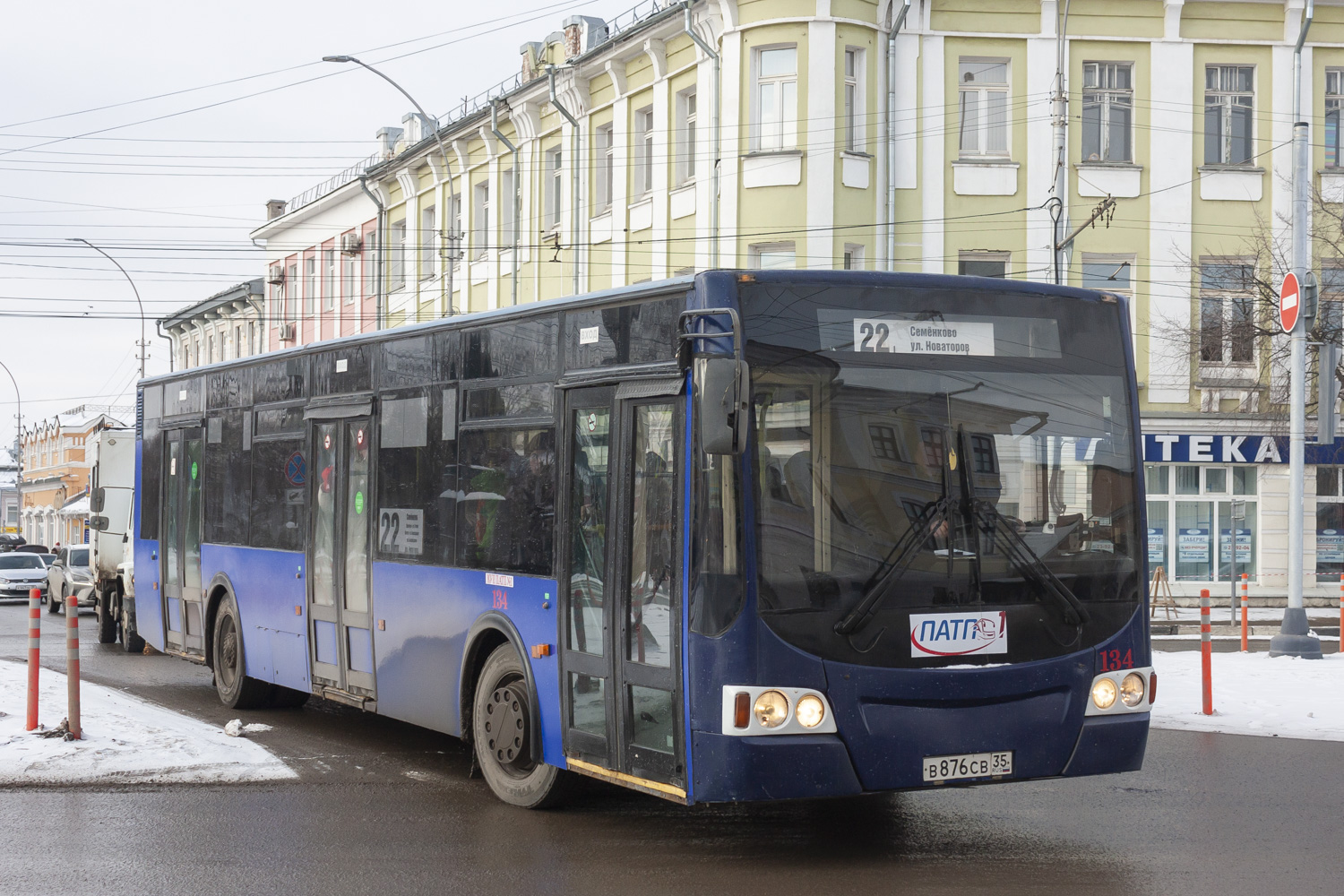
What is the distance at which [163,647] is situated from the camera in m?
16.2

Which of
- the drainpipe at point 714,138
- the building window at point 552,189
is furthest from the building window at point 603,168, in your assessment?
the drainpipe at point 714,138

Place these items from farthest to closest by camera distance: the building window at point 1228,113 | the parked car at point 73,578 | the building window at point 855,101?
the building window at point 1228,113, the building window at point 855,101, the parked car at point 73,578

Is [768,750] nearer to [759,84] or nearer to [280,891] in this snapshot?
[280,891]

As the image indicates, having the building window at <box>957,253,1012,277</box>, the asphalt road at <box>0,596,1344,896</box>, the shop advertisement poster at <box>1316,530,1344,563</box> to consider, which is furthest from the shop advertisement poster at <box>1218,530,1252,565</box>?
the asphalt road at <box>0,596,1344,896</box>

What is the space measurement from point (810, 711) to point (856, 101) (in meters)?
23.4

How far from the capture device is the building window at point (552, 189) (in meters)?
36.2

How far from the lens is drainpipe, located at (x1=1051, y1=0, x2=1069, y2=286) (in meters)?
29.5

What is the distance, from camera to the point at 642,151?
3272 cm

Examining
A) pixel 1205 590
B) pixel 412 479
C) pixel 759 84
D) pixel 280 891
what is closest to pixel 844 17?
pixel 759 84

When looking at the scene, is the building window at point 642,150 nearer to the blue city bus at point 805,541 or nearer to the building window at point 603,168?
the building window at point 603,168

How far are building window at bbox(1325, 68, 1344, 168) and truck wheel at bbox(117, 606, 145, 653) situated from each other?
23531 mm

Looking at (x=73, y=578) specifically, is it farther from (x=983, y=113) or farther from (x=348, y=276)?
(x=348, y=276)

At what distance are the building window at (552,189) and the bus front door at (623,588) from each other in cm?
2764

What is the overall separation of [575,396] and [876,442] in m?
1.99
